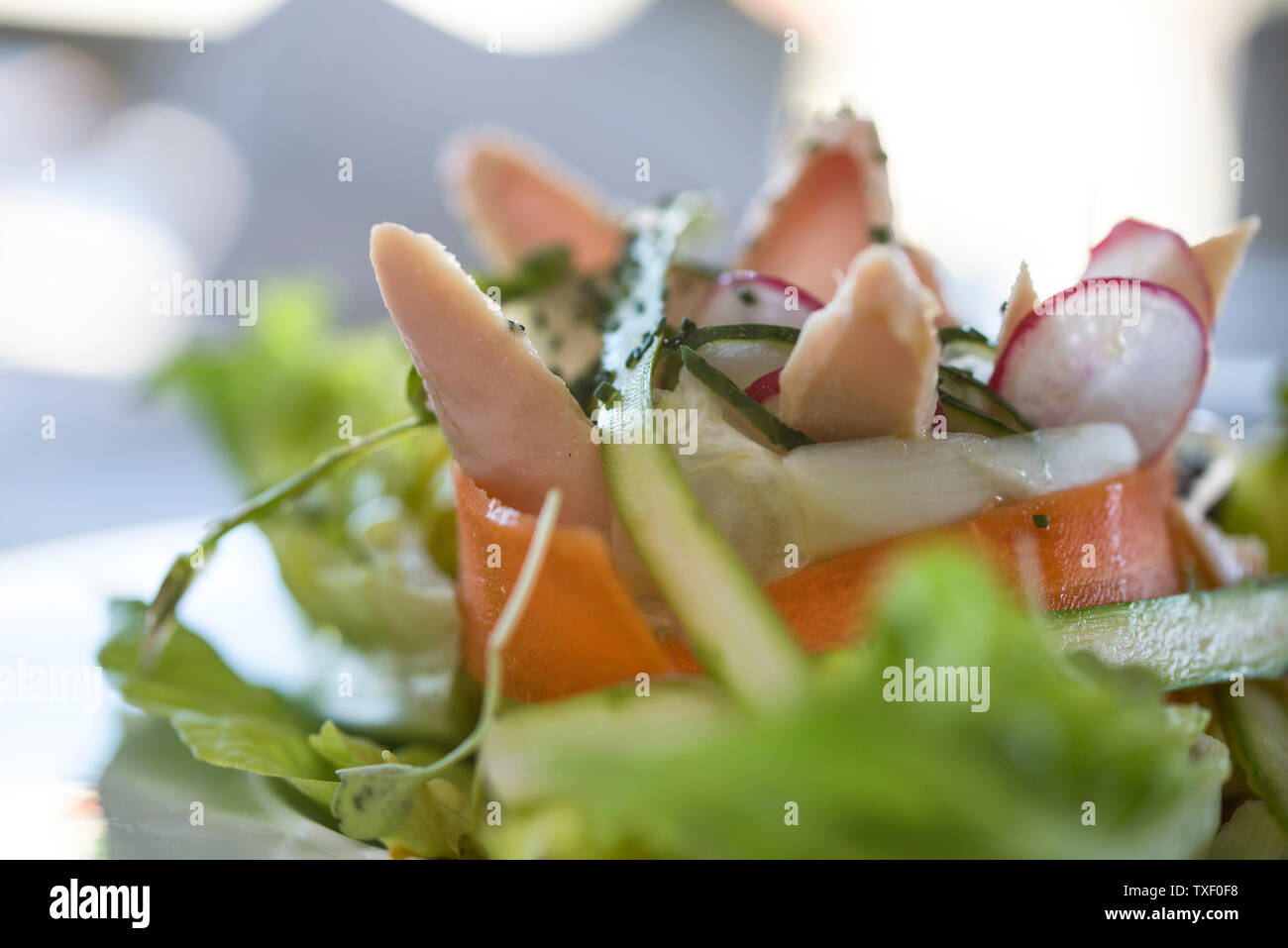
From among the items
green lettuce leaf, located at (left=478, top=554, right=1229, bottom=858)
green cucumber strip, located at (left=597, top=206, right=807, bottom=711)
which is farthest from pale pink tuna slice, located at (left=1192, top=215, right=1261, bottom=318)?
green lettuce leaf, located at (left=478, top=554, right=1229, bottom=858)

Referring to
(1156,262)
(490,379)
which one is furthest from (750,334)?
(1156,262)

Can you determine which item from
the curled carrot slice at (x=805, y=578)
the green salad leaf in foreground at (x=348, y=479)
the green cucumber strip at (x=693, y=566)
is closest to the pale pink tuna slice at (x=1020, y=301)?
the curled carrot slice at (x=805, y=578)

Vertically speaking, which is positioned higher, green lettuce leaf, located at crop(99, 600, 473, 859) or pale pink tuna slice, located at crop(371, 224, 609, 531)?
pale pink tuna slice, located at crop(371, 224, 609, 531)

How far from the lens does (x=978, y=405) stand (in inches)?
47.4

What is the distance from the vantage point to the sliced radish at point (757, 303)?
129 centimetres

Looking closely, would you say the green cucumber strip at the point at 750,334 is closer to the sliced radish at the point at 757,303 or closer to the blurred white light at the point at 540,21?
the sliced radish at the point at 757,303

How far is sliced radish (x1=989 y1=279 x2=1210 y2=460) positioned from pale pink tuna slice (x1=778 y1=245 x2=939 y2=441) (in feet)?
0.72

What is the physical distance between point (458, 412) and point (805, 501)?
43 centimetres

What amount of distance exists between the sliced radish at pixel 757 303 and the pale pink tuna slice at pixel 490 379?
0.99ft

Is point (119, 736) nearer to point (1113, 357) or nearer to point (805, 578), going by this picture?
point (805, 578)

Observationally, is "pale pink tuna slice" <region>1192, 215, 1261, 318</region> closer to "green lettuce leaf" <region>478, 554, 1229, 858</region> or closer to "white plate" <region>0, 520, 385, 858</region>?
"green lettuce leaf" <region>478, 554, 1229, 858</region>

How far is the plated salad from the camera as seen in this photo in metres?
0.60

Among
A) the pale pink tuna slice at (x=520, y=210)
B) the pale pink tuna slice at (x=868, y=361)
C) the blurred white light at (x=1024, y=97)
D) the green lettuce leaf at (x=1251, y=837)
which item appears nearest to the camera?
the pale pink tuna slice at (x=868, y=361)

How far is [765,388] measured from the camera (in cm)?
114
